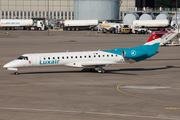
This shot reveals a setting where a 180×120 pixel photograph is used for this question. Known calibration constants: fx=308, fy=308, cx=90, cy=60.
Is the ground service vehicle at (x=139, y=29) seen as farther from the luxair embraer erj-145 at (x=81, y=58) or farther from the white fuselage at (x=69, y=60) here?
the white fuselage at (x=69, y=60)

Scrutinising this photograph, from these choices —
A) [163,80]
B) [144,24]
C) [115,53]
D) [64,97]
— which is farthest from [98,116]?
[144,24]

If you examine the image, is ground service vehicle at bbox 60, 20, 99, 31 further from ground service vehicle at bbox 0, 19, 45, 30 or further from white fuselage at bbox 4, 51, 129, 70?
white fuselage at bbox 4, 51, 129, 70

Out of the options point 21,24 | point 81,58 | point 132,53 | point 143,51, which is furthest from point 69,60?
point 21,24

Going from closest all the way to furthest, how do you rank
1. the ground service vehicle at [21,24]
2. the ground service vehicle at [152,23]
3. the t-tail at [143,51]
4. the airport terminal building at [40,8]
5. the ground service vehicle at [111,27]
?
the t-tail at [143,51] < the ground service vehicle at [111,27] < the ground service vehicle at [152,23] < the ground service vehicle at [21,24] < the airport terminal building at [40,8]

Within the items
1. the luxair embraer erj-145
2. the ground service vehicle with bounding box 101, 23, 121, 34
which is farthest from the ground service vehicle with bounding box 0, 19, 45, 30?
the luxair embraer erj-145

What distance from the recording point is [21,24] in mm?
127750

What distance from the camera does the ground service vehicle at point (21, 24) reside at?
128m

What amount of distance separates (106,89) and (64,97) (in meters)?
5.16

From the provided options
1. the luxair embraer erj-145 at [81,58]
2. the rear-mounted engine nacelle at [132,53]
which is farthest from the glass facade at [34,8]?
the rear-mounted engine nacelle at [132,53]

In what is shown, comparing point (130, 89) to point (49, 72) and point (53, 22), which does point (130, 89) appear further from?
point (53, 22)

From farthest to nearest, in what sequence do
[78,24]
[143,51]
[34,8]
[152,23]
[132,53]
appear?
1. [34,8]
2. [78,24]
3. [152,23]
4. [143,51]
5. [132,53]

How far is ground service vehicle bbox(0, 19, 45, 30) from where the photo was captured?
5020 inches

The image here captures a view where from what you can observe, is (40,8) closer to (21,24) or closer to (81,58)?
(21,24)

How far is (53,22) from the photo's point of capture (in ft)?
481
